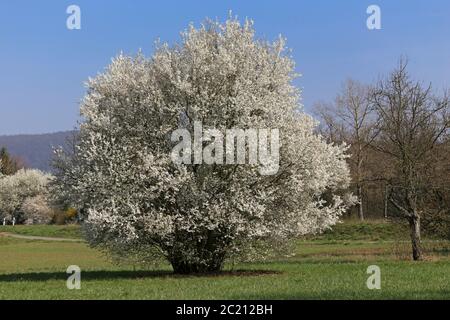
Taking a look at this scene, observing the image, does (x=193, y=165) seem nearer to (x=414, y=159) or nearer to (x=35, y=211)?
(x=414, y=159)

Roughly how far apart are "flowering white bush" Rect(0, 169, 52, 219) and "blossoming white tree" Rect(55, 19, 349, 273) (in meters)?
103

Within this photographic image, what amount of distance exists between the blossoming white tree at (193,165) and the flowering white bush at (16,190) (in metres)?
103

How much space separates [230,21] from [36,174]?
112 m

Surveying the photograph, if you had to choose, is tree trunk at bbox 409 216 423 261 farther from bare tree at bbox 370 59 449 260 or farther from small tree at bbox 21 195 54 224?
small tree at bbox 21 195 54 224

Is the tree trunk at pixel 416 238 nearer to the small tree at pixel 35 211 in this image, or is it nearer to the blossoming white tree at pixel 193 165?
the blossoming white tree at pixel 193 165

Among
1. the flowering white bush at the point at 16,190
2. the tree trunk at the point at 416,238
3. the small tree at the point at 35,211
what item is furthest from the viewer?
the flowering white bush at the point at 16,190

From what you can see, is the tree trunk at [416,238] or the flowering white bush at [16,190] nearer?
the tree trunk at [416,238]

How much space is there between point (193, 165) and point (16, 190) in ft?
356

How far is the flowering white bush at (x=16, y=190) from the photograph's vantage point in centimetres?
12456

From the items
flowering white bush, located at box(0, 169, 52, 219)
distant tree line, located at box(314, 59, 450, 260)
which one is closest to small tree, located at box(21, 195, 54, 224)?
flowering white bush, located at box(0, 169, 52, 219)

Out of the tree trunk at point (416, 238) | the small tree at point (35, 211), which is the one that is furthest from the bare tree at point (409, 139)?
the small tree at point (35, 211)

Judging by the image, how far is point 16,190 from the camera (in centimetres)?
12550
